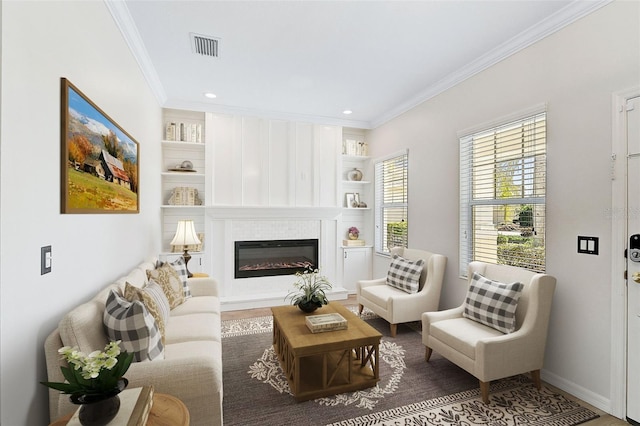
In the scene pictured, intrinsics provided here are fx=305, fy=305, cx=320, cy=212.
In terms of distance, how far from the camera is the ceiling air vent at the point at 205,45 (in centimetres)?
270

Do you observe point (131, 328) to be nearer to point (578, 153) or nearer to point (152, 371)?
point (152, 371)

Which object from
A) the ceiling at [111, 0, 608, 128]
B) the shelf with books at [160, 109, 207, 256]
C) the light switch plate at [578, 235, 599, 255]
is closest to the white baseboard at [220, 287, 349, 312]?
the shelf with books at [160, 109, 207, 256]

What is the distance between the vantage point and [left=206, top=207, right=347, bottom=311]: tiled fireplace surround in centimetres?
449

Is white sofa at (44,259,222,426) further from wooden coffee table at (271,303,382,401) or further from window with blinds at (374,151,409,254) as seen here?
window with blinds at (374,151,409,254)

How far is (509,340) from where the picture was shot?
2.21 metres

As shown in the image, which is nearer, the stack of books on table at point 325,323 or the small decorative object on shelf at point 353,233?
the stack of books on table at point 325,323

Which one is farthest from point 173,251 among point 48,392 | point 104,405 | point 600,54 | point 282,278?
point 600,54

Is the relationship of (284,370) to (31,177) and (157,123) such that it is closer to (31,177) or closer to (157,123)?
(31,177)

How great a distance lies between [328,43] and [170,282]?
2.66 meters

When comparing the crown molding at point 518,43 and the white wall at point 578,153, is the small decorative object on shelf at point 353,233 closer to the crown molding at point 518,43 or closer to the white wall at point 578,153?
the crown molding at point 518,43

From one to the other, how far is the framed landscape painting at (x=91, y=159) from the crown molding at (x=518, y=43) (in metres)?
3.30

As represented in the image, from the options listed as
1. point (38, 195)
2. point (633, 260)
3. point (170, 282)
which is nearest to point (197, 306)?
point (170, 282)

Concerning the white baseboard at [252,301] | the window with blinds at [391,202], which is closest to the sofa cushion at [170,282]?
the white baseboard at [252,301]

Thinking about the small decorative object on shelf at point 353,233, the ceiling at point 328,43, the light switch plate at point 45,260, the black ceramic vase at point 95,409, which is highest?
A: the ceiling at point 328,43
